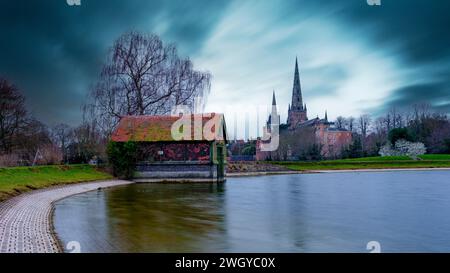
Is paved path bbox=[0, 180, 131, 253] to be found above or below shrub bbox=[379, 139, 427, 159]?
below

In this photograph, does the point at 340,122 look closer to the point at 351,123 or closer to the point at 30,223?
the point at 351,123

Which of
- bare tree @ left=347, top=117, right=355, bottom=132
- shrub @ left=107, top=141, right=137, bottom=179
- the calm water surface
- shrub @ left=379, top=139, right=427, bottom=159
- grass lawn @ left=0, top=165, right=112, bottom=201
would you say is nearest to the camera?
the calm water surface

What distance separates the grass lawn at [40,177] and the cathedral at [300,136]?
49.9 metres

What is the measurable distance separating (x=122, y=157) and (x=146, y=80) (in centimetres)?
890

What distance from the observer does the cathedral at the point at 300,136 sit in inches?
3214

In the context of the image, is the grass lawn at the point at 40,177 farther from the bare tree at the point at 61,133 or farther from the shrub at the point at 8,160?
the bare tree at the point at 61,133

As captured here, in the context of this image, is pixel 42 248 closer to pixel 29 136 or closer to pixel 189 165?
pixel 189 165

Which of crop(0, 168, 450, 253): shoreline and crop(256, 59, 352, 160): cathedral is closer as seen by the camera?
crop(0, 168, 450, 253): shoreline

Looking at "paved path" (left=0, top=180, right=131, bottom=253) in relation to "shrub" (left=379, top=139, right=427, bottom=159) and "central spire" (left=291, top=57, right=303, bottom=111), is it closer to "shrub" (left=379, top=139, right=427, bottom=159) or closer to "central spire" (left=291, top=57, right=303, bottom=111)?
"shrub" (left=379, top=139, right=427, bottom=159)

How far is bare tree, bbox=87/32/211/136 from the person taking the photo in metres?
37.9

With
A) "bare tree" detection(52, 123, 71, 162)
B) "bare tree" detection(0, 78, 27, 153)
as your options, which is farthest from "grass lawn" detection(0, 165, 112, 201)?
"bare tree" detection(52, 123, 71, 162)

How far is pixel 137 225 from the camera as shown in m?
12.2

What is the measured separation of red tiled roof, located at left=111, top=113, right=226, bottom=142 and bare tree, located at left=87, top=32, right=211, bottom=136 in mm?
2425
